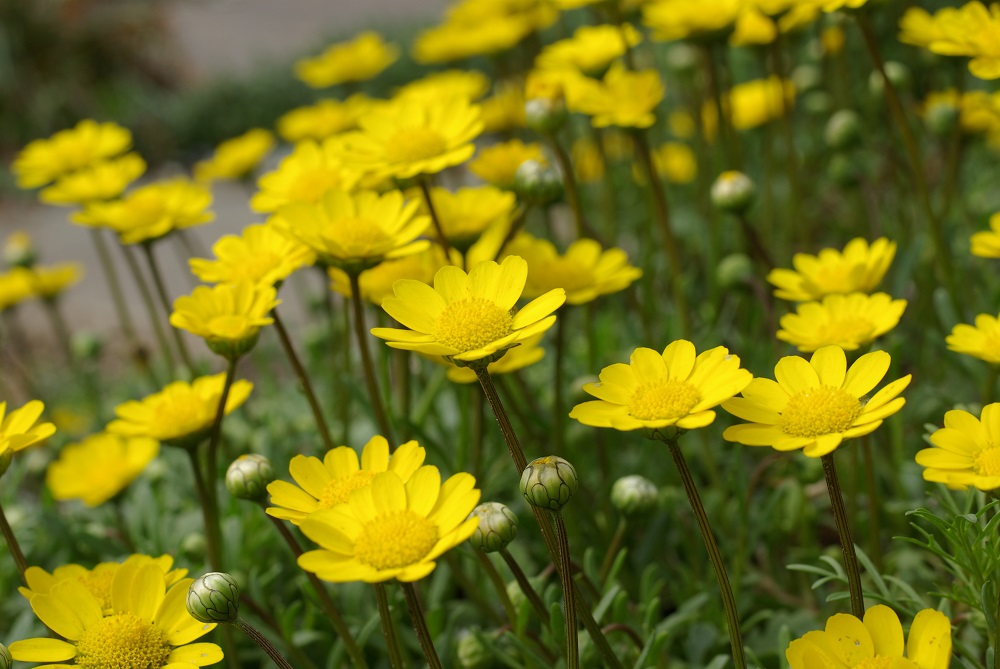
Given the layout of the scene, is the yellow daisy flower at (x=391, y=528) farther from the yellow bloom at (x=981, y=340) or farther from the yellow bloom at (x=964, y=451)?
the yellow bloom at (x=981, y=340)

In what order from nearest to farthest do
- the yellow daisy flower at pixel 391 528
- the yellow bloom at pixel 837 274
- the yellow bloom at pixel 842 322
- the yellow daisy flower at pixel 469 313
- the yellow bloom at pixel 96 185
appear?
the yellow daisy flower at pixel 391 528 < the yellow daisy flower at pixel 469 313 < the yellow bloom at pixel 842 322 < the yellow bloom at pixel 837 274 < the yellow bloom at pixel 96 185

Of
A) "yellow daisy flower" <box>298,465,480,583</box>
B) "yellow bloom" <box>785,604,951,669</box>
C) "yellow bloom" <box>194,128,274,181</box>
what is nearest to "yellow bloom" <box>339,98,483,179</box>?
"yellow daisy flower" <box>298,465,480,583</box>

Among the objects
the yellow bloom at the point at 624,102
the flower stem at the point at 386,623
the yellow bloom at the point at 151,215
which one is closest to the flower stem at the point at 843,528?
the flower stem at the point at 386,623

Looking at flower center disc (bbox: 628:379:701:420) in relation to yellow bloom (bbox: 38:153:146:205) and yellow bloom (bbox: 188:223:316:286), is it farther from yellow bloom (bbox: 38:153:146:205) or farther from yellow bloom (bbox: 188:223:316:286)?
yellow bloom (bbox: 38:153:146:205)

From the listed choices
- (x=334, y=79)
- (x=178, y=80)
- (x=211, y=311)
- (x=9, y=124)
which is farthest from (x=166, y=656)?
(x=178, y=80)

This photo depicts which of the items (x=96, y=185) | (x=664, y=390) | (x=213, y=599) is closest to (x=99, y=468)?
(x=96, y=185)
